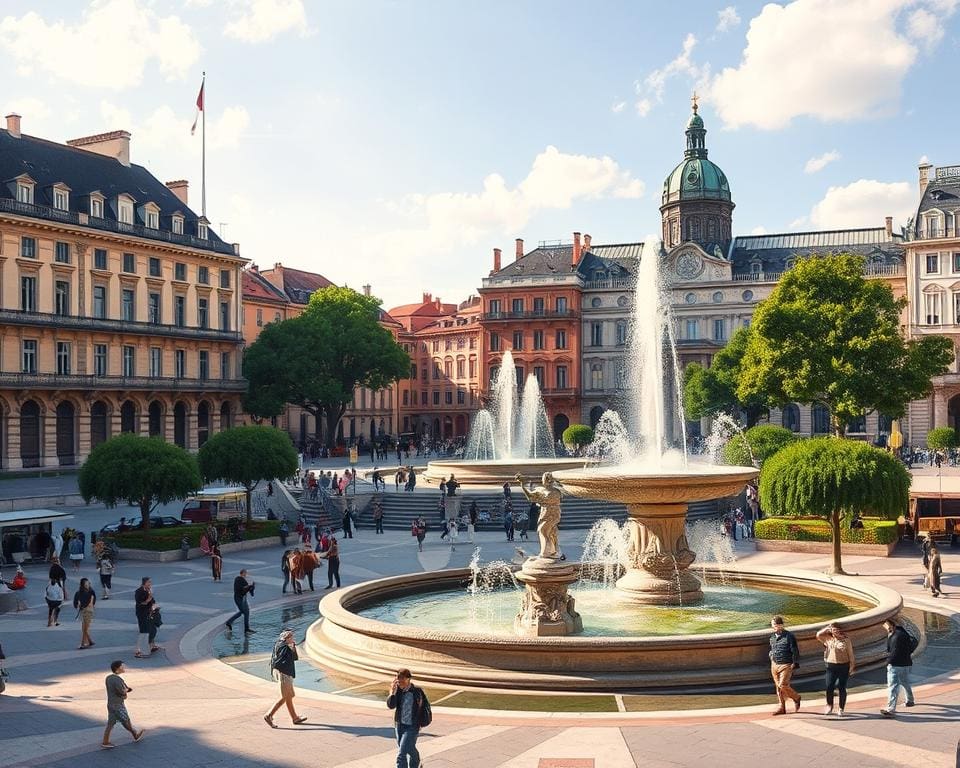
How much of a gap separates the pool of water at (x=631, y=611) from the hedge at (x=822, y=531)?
397 inches

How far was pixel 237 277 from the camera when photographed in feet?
251

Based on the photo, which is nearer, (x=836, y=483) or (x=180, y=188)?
(x=836, y=483)

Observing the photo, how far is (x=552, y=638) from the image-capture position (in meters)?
15.2

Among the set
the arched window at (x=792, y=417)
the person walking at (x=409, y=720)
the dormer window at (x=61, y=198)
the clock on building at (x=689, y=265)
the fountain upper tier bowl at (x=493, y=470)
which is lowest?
the person walking at (x=409, y=720)

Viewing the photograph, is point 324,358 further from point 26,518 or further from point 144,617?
point 144,617

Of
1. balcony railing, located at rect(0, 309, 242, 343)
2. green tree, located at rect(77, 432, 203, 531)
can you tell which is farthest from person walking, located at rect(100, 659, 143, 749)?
balcony railing, located at rect(0, 309, 242, 343)

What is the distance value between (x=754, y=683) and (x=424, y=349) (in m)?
96.2

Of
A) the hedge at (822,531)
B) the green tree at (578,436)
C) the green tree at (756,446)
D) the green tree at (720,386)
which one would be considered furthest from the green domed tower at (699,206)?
the hedge at (822,531)

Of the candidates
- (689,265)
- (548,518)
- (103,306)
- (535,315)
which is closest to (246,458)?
(548,518)

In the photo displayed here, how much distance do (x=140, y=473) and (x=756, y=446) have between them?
27.2 metres

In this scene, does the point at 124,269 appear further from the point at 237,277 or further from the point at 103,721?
the point at 103,721

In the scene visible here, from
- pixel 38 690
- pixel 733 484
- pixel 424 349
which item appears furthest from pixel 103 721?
pixel 424 349

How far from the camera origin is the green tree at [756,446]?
1690 inches

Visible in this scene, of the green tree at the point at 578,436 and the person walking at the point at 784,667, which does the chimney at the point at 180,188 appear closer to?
the green tree at the point at 578,436
